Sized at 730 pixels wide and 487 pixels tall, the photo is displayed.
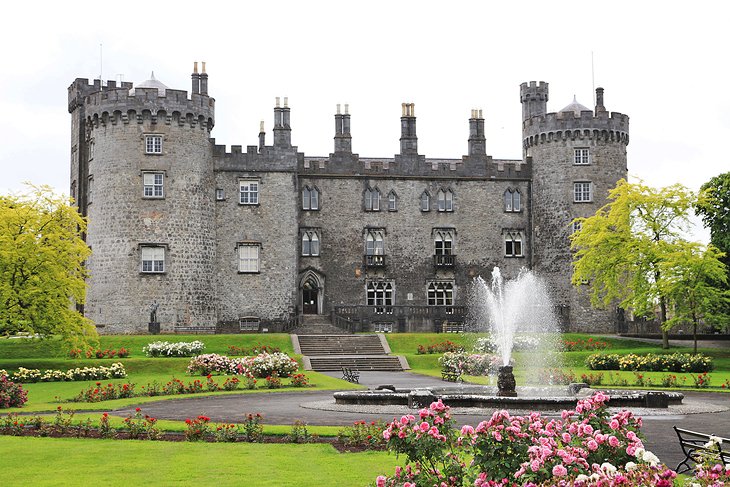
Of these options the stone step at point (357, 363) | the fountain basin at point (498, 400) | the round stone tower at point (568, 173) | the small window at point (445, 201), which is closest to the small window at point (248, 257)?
the small window at point (445, 201)

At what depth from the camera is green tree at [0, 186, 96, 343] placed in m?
36.1

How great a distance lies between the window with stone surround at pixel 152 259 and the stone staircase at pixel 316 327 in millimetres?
8067

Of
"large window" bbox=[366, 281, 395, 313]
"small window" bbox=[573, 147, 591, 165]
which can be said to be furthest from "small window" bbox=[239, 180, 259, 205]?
"small window" bbox=[573, 147, 591, 165]

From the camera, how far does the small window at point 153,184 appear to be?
5050cm

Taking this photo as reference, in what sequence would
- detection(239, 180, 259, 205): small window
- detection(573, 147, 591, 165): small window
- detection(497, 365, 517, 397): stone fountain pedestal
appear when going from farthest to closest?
1. detection(573, 147, 591, 165): small window
2. detection(239, 180, 259, 205): small window
3. detection(497, 365, 517, 397): stone fountain pedestal

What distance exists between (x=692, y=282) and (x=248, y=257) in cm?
2479

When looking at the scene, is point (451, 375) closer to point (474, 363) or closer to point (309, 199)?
point (474, 363)

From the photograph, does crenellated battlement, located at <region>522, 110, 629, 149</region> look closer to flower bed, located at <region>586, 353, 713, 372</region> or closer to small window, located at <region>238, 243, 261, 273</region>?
small window, located at <region>238, 243, 261, 273</region>

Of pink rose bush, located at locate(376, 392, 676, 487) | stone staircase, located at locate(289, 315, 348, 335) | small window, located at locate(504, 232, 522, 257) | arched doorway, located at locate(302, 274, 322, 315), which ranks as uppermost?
small window, located at locate(504, 232, 522, 257)

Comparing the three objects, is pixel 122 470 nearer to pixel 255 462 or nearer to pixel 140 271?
pixel 255 462

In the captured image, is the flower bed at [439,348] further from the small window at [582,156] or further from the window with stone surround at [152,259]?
the small window at [582,156]

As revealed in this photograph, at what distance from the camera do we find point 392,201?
185ft

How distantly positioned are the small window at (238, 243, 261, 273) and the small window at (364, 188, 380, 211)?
7.45m

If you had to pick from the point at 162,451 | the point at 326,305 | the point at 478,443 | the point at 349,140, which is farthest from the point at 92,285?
the point at 478,443
